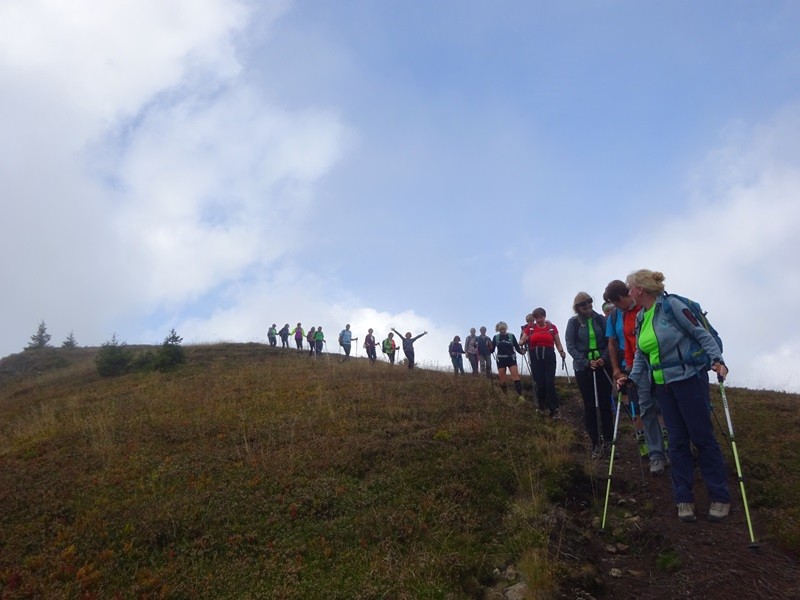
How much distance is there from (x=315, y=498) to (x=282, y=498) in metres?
0.43

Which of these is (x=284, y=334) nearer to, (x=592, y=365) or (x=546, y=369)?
(x=546, y=369)

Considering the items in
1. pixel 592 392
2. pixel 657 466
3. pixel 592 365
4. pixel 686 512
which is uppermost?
pixel 592 365

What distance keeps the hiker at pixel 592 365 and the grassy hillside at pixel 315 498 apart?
52 cm

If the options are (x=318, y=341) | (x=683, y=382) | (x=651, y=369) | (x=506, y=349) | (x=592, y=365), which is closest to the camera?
(x=683, y=382)

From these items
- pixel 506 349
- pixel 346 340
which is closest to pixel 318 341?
pixel 346 340

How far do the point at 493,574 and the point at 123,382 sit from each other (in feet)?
58.4

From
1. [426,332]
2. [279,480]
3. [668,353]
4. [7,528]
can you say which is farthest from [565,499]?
[426,332]

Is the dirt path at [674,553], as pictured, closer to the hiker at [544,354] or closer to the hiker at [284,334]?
the hiker at [544,354]

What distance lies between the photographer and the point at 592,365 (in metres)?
8.73

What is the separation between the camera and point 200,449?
973cm

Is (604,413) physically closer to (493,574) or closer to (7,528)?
(493,574)

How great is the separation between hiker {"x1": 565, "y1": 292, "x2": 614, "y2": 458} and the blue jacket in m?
2.94

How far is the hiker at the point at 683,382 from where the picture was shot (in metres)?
5.37

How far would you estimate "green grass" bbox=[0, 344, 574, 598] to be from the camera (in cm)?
574
